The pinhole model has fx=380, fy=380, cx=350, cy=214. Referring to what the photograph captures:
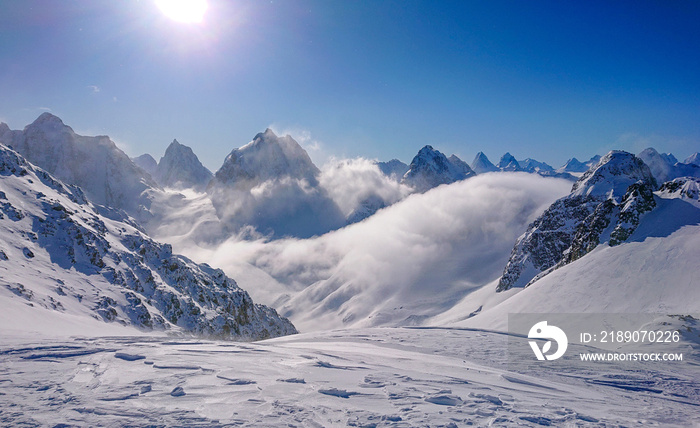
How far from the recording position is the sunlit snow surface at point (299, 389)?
895 centimetres

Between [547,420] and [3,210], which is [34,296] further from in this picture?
[547,420]

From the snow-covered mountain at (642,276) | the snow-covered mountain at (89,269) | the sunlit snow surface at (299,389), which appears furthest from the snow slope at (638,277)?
the snow-covered mountain at (89,269)

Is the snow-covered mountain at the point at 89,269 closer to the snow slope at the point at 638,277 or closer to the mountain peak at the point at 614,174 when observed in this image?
the snow slope at the point at 638,277

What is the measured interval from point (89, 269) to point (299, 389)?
8185 cm

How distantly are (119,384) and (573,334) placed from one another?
38.5m

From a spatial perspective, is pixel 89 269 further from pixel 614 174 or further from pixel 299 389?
pixel 614 174

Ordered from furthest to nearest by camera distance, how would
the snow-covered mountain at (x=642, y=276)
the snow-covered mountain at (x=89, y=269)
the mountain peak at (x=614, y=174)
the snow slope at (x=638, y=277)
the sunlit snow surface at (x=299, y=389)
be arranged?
the mountain peak at (x=614, y=174) < the snow-covered mountain at (x=89, y=269) < the snow slope at (x=638, y=277) < the snow-covered mountain at (x=642, y=276) < the sunlit snow surface at (x=299, y=389)

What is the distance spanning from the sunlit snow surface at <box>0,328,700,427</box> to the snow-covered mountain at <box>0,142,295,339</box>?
44322mm

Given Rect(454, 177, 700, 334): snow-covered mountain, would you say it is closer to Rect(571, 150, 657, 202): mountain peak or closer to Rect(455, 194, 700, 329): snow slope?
Rect(455, 194, 700, 329): snow slope

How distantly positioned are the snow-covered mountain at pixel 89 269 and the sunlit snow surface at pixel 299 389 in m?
44.3

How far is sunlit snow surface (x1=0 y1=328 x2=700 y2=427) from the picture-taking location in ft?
29.3

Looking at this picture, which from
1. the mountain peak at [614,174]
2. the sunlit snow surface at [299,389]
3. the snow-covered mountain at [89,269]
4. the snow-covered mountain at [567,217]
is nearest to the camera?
the sunlit snow surface at [299,389]

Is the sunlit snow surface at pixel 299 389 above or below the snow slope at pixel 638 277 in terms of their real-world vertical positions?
below

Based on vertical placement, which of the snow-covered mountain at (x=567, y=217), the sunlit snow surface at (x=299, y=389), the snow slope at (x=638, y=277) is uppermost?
the snow-covered mountain at (x=567, y=217)
